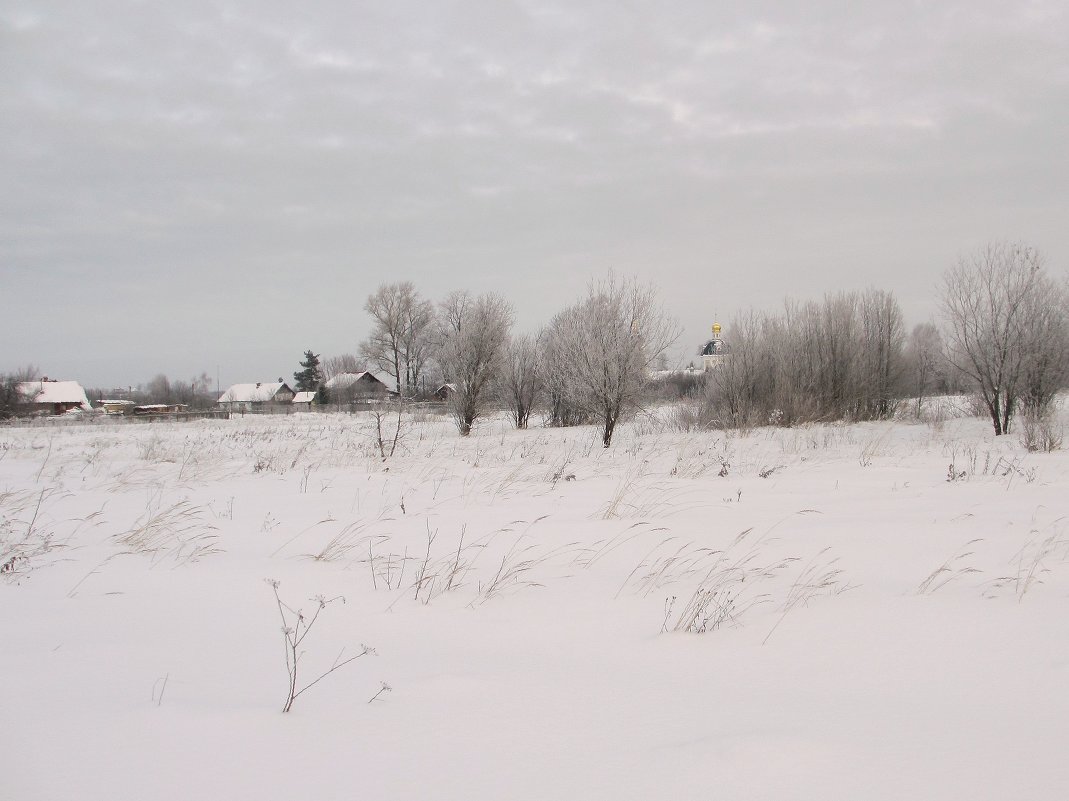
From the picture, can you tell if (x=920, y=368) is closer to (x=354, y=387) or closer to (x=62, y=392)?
(x=354, y=387)

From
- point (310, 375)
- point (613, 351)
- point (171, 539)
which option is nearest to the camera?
point (171, 539)

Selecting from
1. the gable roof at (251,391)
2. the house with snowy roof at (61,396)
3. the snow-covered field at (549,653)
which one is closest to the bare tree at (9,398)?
the house with snowy roof at (61,396)

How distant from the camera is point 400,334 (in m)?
50.6

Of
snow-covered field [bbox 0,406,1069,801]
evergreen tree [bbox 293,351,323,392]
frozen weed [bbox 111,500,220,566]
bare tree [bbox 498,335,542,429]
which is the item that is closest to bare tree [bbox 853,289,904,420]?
bare tree [bbox 498,335,542,429]

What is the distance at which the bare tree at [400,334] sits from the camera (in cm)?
5000

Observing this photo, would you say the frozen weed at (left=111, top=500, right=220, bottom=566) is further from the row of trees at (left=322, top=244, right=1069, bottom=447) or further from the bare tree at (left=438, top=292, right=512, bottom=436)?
the bare tree at (left=438, top=292, right=512, bottom=436)

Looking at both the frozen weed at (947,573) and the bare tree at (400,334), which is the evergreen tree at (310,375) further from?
the frozen weed at (947,573)

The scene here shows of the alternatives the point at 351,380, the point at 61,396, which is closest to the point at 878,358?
the point at 351,380

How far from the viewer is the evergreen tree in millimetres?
67750

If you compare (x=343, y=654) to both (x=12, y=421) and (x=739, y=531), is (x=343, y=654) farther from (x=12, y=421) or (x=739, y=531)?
(x=12, y=421)

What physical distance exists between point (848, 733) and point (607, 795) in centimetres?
83

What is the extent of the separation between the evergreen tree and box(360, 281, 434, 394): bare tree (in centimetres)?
2008

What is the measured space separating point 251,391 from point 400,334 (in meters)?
34.3

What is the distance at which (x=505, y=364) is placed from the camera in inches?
995
